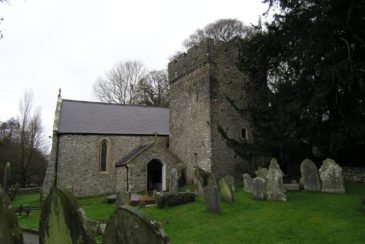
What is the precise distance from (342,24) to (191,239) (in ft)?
30.5

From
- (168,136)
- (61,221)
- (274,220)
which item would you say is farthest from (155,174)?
(61,221)

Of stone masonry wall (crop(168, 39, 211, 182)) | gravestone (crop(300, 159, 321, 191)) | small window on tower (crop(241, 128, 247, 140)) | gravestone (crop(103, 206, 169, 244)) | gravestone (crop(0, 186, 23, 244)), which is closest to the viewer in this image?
gravestone (crop(103, 206, 169, 244))

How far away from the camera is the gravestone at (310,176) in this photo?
13.9 metres

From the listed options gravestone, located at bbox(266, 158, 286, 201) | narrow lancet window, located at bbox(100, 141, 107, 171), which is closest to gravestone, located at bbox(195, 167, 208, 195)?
gravestone, located at bbox(266, 158, 286, 201)

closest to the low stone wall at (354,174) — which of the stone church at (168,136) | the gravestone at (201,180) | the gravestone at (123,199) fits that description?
the stone church at (168,136)

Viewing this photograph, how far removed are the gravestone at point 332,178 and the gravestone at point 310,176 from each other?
→ 40cm

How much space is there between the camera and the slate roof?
2433 centimetres

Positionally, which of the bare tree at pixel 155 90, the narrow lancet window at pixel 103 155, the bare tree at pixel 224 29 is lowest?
the narrow lancet window at pixel 103 155

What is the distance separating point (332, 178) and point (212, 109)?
9645mm

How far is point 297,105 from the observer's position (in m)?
13.7

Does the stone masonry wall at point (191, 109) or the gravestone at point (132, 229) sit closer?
the gravestone at point (132, 229)

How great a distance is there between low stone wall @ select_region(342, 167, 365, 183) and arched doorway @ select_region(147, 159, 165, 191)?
11.2 metres

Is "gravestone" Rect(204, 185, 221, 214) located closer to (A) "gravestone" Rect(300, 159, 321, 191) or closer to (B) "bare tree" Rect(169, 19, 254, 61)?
(A) "gravestone" Rect(300, 159, 321, 191)

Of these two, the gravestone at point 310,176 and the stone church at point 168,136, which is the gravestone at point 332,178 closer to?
the gravestone at point 310,176
